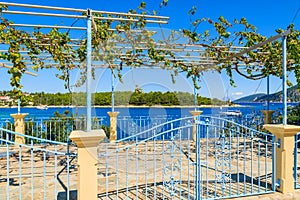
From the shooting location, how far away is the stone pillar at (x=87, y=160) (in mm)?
2699

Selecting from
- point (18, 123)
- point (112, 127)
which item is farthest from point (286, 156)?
point (18, 123)

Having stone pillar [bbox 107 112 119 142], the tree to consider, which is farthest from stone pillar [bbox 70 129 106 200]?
stone pillar [bbox 107 112 119 142]

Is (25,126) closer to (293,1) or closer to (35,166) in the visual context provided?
(35,166)

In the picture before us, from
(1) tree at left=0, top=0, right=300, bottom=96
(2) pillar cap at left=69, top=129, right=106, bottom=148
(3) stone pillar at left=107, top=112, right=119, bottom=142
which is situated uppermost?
(1) tree at left=0, top=0, right=300, bottom=96

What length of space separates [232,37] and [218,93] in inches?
127

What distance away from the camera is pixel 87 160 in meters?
2.74

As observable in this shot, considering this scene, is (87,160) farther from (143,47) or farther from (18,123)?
(18,123)

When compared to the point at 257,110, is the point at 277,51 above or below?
above

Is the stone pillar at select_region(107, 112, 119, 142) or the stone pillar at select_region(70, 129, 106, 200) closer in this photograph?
the stone pillar at select_region(70, 129, 106, 200)

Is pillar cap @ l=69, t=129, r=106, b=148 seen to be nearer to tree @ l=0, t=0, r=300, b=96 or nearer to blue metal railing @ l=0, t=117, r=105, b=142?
tree @ l=0, t=0, r=300, b=96

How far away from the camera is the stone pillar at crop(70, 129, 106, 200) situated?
2.70 m

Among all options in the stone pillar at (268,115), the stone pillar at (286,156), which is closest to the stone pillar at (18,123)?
the stone pillar at (286,156)

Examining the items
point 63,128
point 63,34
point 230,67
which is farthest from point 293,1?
point 63,128

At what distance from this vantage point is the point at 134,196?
3.57 metres
